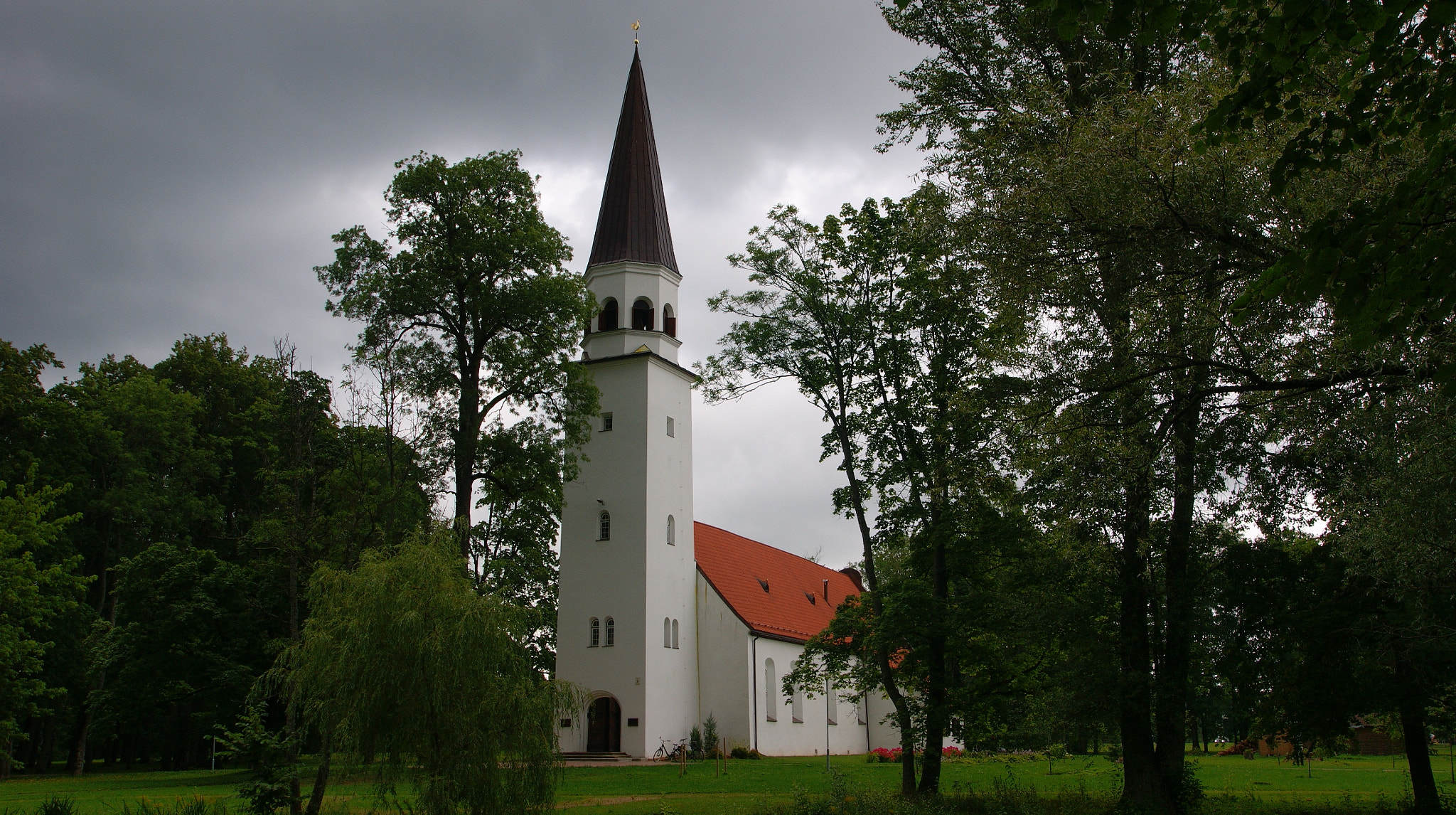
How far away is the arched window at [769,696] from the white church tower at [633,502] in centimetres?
307

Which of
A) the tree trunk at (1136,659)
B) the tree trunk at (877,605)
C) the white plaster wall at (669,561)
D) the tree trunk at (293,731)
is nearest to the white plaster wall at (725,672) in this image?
the white plaster wall at (669,561)

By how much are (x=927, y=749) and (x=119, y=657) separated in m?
25.4

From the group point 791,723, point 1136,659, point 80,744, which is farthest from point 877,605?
point 80,744

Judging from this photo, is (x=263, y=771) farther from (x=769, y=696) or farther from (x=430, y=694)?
(x=769, y=696)

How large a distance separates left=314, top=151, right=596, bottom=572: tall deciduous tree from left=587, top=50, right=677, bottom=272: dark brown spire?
8.37 metres

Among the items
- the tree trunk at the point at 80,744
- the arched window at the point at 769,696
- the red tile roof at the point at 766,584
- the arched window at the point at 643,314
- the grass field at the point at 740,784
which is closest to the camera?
the grass field at the point at 740,784

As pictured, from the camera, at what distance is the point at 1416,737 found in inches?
606

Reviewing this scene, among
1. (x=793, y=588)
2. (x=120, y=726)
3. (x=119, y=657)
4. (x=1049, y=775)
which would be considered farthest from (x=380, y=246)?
(x=793, y=588)

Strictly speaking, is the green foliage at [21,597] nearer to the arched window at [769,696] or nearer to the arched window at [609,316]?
the arched window at [609,316]

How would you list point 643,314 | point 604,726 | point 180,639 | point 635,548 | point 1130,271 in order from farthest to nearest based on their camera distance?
1. point 643,314
2. point 635,548
3. point 604,726
4. point 180,639
5. point 1130,271

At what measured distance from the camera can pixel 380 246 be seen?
25719 mm

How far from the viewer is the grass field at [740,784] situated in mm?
16516

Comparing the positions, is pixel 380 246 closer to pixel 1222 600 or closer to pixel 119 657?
pixel 119 657

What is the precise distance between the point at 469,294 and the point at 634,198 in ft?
39.4
